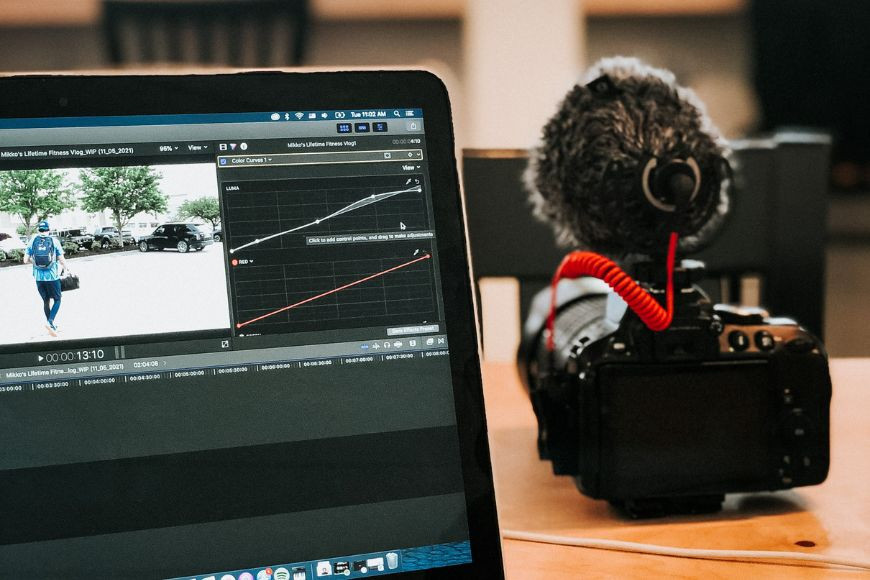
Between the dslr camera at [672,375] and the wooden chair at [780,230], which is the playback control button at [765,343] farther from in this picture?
the wooden chair at [780,230]

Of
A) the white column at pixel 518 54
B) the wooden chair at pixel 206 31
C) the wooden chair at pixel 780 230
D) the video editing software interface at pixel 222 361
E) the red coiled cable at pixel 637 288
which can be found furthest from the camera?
the white column at pixel 518 54

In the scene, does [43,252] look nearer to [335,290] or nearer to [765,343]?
[335,290]

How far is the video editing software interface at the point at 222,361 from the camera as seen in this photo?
39cm

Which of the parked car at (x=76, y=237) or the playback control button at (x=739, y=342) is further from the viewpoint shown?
the playback control button at (x=739, y=342)

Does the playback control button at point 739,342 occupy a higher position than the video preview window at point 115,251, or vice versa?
the video preview window at point 115,251

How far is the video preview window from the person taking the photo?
39cm

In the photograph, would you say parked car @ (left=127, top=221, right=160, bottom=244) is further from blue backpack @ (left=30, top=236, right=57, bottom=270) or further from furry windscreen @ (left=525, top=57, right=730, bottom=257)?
furry windscreen @ (left=525, top=57, right=730, bottom=257)

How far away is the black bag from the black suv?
39 mm

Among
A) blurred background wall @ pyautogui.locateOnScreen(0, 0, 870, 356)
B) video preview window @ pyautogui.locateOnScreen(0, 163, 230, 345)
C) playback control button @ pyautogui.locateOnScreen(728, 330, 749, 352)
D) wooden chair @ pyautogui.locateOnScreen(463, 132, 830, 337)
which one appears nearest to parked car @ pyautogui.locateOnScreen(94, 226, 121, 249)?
video preview window @ pyautogui.locateOnScreen(0, 163, 230, 345)

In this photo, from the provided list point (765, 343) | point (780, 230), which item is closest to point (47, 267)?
point (765, 343)

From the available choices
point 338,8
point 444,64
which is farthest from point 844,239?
point 338,8

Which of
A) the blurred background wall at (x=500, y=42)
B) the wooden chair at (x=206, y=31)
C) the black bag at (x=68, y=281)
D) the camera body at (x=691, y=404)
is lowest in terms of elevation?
the camera body at (x=691, y=404)

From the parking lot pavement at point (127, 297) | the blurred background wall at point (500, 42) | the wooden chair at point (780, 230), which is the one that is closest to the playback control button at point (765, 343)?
the parking lot pavement at point (127, 297)

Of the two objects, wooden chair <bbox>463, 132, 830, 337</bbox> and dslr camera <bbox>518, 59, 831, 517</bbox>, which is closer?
dslr camera <bbox>518, 59, 831, 517</bbox>
